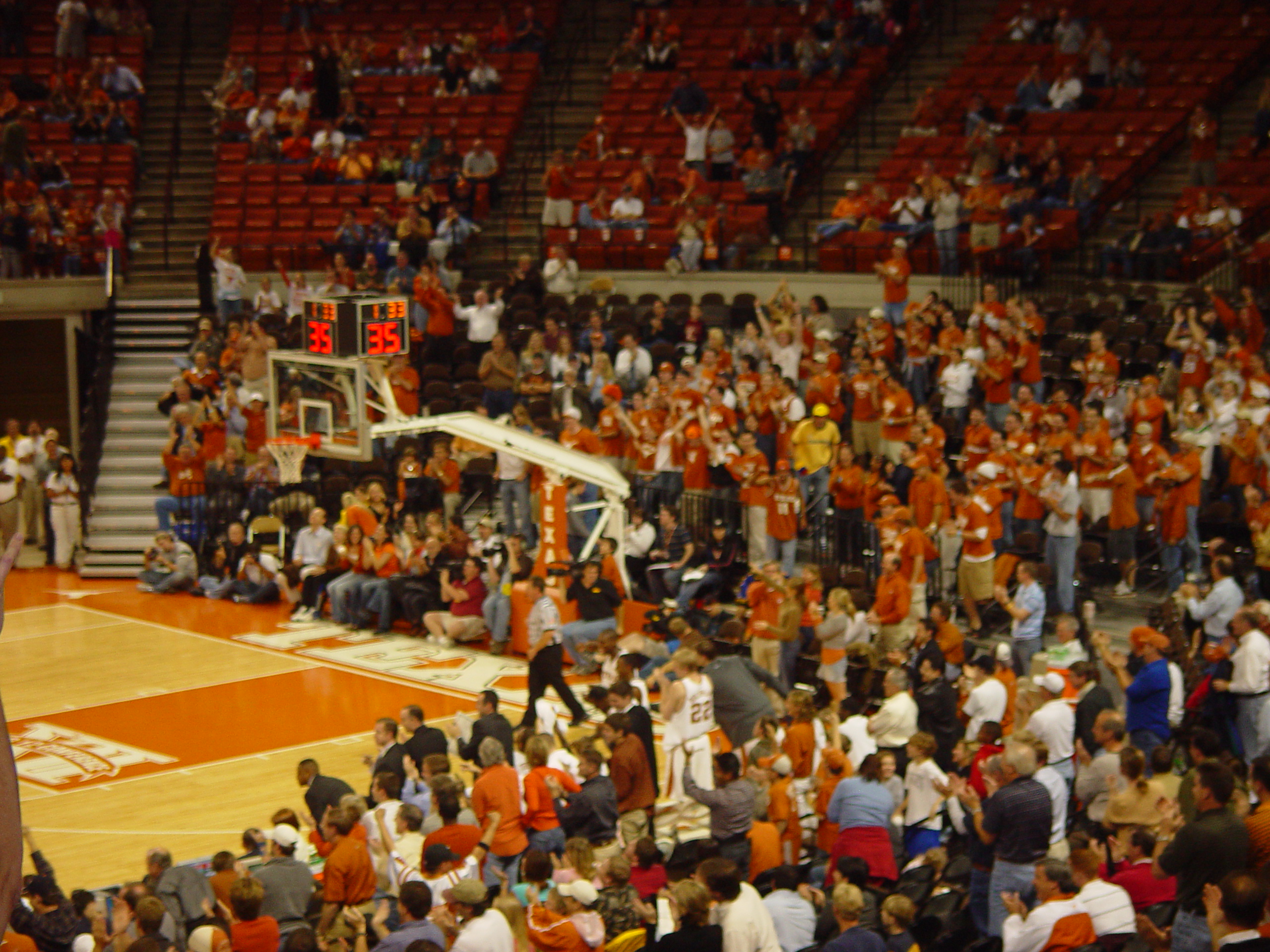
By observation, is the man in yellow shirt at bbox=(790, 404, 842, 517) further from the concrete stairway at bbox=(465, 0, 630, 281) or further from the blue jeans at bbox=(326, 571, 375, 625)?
the concrete stairway at bbox=(465, 0, 630, 281)

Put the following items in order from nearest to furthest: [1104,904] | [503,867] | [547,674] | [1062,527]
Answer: [1104,904]
[503,867]
[547,674]
[1062,527]

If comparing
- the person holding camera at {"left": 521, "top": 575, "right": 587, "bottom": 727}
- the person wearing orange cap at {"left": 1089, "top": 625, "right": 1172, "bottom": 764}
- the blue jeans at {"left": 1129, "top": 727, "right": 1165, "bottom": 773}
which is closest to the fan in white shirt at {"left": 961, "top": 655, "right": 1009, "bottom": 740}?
the person wearing orange cap at {"left": 1089, "top": 625, "right": 1172, "bottom": 764}

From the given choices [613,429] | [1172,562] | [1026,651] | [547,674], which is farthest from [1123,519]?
[613,429]

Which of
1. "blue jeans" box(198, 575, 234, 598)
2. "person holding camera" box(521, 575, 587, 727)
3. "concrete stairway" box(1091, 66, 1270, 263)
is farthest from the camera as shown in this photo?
"concrete stairway" box(1091, 66, 1270, 263)

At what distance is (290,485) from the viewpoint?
20094 millimetres


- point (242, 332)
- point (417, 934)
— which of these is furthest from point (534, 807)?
point (242, 332)

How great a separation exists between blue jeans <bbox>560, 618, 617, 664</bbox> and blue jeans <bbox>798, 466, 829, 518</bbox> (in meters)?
2.77

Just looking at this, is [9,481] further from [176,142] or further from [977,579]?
[977,579]

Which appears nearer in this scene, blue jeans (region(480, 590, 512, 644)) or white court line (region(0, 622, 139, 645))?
blue jeans (region(480, 590, 512, 644))

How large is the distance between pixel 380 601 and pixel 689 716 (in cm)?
715

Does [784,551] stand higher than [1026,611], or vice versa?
[784,551]

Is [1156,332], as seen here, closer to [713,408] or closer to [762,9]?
[713,408]

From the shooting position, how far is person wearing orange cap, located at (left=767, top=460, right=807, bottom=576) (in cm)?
1597

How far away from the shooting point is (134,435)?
906 inches
